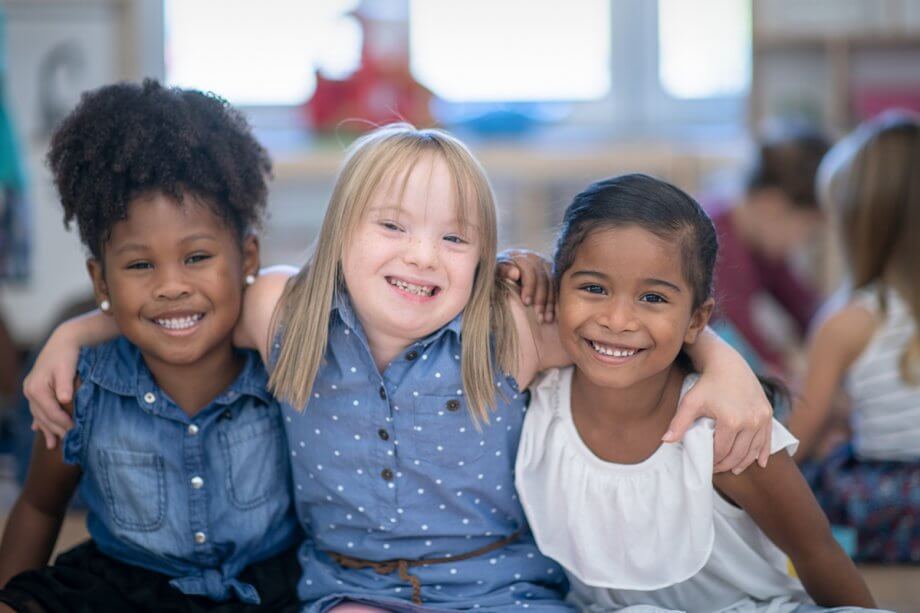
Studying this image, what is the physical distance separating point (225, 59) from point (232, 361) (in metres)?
2.70

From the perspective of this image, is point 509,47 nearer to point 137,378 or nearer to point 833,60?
point 833,60

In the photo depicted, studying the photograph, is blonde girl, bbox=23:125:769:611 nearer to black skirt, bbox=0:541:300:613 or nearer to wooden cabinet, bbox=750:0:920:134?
black skirt, bbox=0:541:300:613

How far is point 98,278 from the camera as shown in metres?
1.51

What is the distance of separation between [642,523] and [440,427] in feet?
0.94

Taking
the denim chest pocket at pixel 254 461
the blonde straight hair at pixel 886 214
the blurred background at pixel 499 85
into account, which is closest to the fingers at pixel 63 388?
the denim chest pocket at pixel 254 461

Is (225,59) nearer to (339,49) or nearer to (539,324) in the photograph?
(339,49)

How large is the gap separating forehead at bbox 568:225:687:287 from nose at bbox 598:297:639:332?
32 mm

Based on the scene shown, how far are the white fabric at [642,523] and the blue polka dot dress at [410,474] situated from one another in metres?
0.04

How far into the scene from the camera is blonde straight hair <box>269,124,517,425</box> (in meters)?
1.40

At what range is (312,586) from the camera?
57.7 inches

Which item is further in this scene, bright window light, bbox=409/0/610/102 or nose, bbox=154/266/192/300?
bright window light, bbox=409/0/610/102

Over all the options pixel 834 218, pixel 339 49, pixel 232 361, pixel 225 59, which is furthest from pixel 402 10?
pixel 232 361

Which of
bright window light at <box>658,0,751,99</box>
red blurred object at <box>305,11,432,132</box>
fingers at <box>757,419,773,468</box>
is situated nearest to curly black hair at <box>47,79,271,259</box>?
fingers at <box>757,419,773,468</box>

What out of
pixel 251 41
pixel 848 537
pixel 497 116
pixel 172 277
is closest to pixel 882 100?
pixel 497 116
